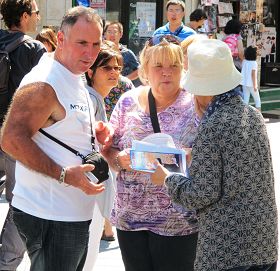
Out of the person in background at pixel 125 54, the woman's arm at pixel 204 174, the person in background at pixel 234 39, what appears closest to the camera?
the woman's arm at pixel 204 174

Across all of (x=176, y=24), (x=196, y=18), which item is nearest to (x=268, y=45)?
(x=196, y=18)

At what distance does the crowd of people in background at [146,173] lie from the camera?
304 centimetres

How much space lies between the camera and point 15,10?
17.6 ft

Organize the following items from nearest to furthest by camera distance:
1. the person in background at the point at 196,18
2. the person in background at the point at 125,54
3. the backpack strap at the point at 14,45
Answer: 1. the backpack strap at the point at 14,45
2. the person in background at the point at 125,54
3. the person in background at the point at 196,18

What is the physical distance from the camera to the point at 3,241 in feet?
16.5

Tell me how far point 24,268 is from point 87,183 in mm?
2546

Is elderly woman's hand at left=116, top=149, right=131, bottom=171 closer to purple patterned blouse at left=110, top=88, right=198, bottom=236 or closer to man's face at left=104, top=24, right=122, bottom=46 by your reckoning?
purple patterned blouse at left=110, top=88, right=198, bottom=236

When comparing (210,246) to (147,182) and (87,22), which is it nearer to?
(147,182)

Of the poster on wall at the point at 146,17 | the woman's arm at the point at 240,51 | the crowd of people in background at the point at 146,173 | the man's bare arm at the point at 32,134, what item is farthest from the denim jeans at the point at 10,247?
the poster on wall at the point at 146,17

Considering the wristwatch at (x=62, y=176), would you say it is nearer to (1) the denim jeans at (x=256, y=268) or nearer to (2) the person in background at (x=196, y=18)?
(1) the denim jeans at (x=256, y=268)

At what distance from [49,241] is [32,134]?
512 mm

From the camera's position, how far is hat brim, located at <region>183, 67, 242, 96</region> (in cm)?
315

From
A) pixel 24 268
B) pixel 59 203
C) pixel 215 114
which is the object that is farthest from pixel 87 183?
pixel 24 268

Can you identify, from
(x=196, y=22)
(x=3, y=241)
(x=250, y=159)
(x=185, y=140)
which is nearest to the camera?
(x=250, y=159)
